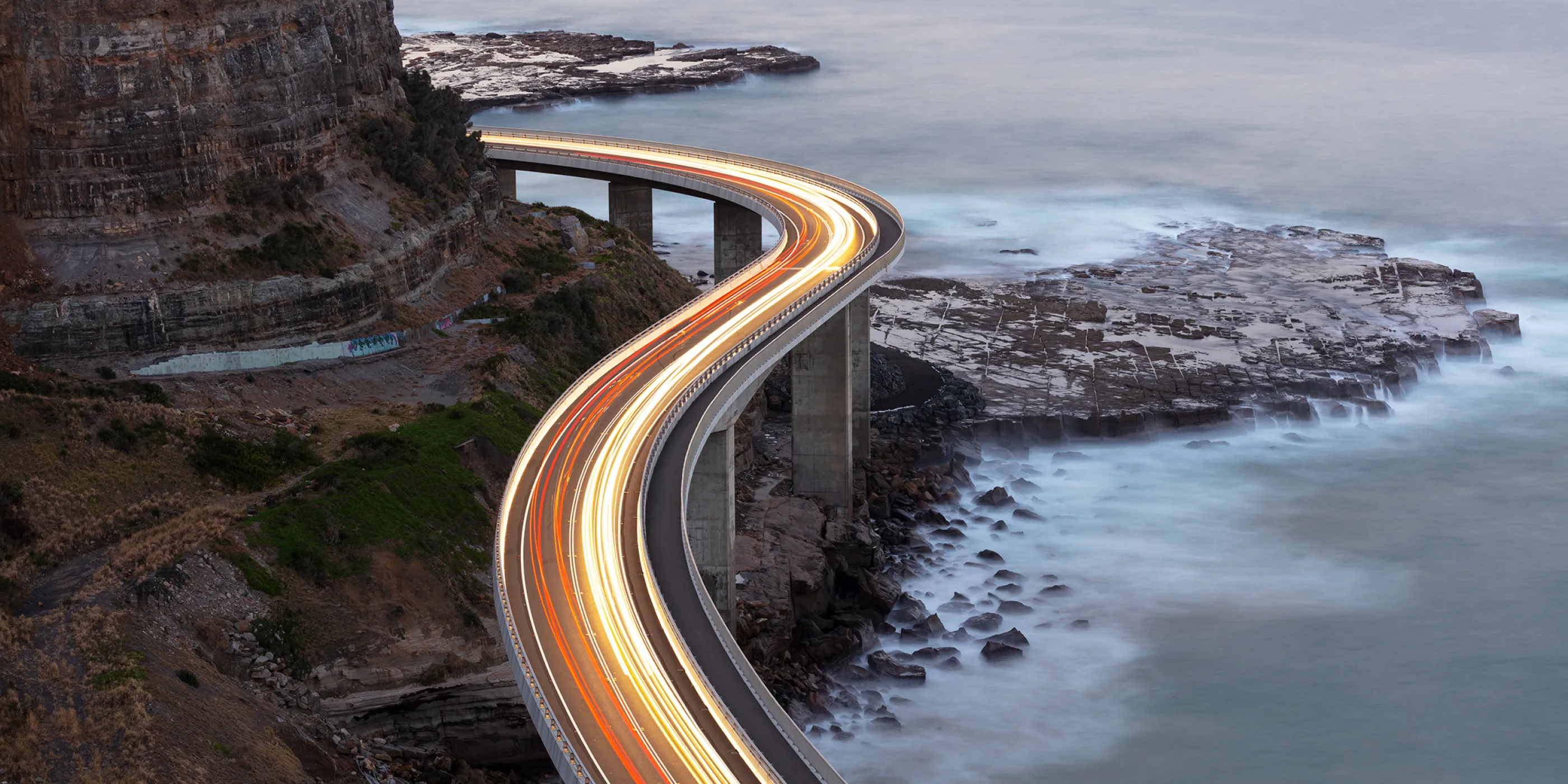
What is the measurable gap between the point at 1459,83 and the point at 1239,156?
5109 cm

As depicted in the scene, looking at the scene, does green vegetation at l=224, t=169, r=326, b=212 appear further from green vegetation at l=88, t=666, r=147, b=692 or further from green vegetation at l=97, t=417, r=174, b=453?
green vegetation at l=88, t=666, r=147, b=692

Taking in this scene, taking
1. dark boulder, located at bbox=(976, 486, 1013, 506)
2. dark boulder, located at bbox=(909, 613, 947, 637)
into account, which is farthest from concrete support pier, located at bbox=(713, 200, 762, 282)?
dark boulder, located at bbox=(909, 613, 947, 637)

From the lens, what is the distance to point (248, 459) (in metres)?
60.6

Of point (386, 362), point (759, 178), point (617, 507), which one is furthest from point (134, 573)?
point (759, 178)

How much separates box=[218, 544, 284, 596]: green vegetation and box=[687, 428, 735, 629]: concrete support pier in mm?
15824

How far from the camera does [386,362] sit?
7288 cm

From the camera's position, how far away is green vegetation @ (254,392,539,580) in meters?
56.6

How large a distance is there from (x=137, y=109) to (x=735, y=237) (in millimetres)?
42300

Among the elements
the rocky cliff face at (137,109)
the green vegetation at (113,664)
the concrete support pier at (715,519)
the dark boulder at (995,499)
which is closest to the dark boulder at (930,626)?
the concrete support pier at (715,519)

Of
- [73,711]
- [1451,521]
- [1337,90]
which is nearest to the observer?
[73,711]

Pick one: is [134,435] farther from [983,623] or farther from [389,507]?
[983,623]

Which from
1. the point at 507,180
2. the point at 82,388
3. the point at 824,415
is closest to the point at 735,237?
the point at 507,180

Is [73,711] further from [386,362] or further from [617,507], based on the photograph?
[386,362]

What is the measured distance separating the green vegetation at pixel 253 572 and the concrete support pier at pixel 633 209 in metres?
57.4
